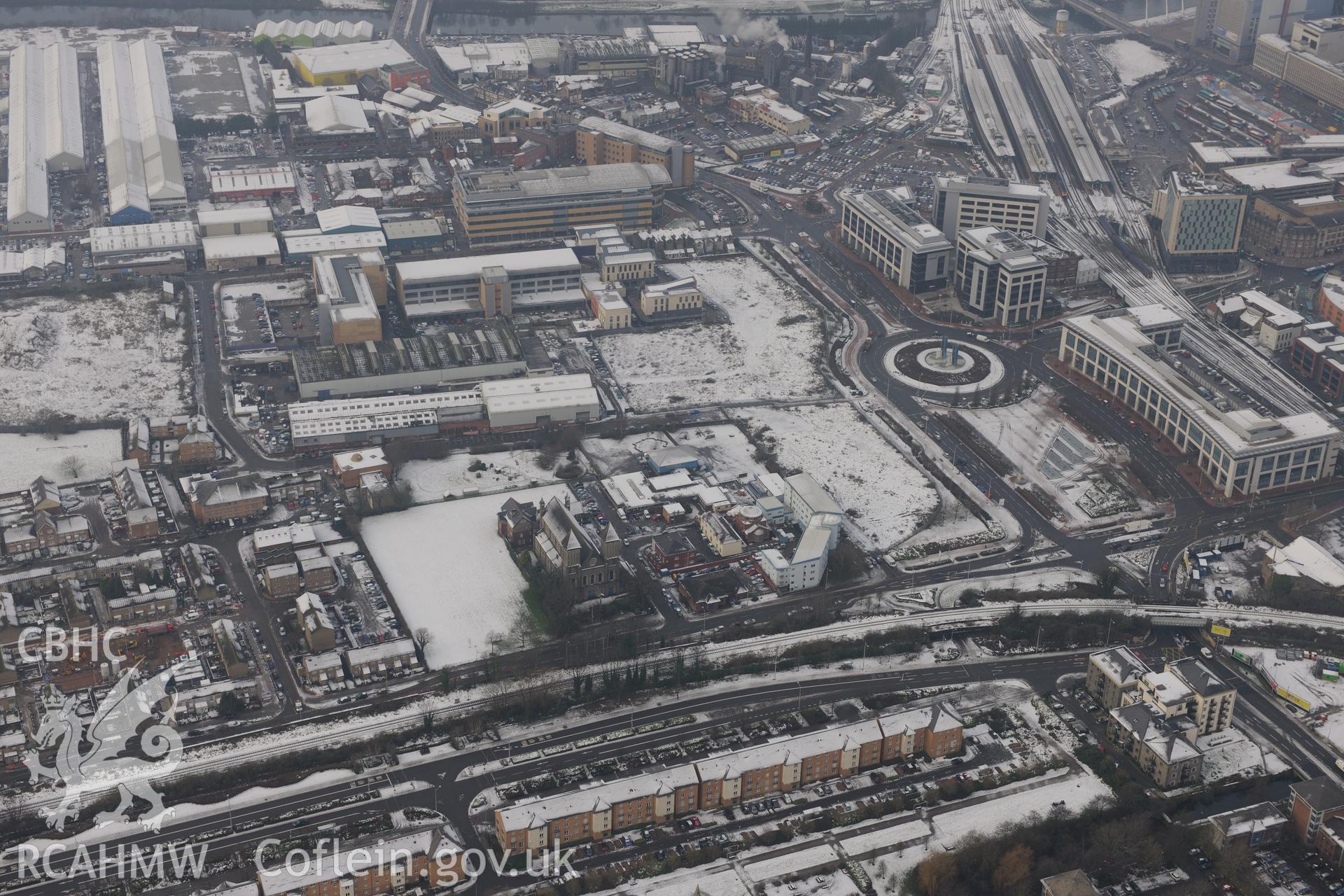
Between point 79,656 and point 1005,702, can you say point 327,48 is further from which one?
point 1005,702

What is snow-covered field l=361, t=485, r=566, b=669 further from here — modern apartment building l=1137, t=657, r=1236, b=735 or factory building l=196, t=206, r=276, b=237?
factory building l=196, t=206, r=276, b=237

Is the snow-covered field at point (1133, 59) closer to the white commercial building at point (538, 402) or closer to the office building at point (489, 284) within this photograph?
the office building at point (489, 284)

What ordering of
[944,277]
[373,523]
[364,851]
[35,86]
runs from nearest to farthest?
[364,851] < [373,523] < [944,277] < [35,86]

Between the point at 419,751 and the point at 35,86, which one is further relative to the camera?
the point at 35,86

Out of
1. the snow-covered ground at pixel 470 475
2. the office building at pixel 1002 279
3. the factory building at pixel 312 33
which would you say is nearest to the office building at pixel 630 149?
the office building at pixel 1002 279

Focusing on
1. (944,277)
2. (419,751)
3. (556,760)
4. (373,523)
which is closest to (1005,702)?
(556,760)

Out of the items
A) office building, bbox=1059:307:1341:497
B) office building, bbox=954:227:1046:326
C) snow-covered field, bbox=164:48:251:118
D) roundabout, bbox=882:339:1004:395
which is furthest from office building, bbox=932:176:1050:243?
snow-covered field, bbox=164:48:251:118
